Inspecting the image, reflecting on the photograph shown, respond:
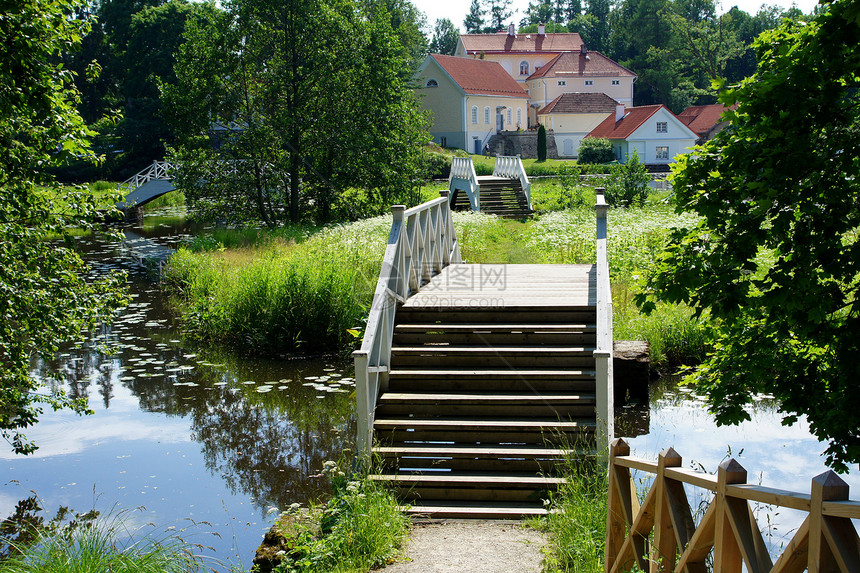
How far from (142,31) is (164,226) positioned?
865 inches

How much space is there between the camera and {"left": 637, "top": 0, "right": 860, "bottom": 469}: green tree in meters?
4.21

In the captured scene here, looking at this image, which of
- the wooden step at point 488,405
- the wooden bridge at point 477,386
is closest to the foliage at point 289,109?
the wooden bridge at point 477,386

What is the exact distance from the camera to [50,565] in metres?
5.16

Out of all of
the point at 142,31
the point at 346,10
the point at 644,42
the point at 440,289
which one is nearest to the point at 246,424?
the point at 440,289

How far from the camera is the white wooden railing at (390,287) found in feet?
23.5

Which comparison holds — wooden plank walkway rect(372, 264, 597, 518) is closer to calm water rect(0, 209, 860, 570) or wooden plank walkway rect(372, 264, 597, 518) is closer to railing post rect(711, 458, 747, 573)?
calm water rect(0, 209, 860, 570)

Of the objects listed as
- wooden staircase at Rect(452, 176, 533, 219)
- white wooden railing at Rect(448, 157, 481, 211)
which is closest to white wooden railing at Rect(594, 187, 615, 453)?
wooden staircase at Rect(452, 176, 533, 219)

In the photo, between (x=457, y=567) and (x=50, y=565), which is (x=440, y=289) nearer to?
(x=457, y=567)

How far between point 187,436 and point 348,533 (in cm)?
474

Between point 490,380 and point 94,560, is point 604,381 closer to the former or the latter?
point 490,380

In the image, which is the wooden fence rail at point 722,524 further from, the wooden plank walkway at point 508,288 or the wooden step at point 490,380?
the wooden plank walkway at point 508,288

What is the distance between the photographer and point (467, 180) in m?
28.7

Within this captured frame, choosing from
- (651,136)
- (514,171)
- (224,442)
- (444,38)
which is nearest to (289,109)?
(514,171)

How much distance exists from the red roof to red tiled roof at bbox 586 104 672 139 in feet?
29.4
